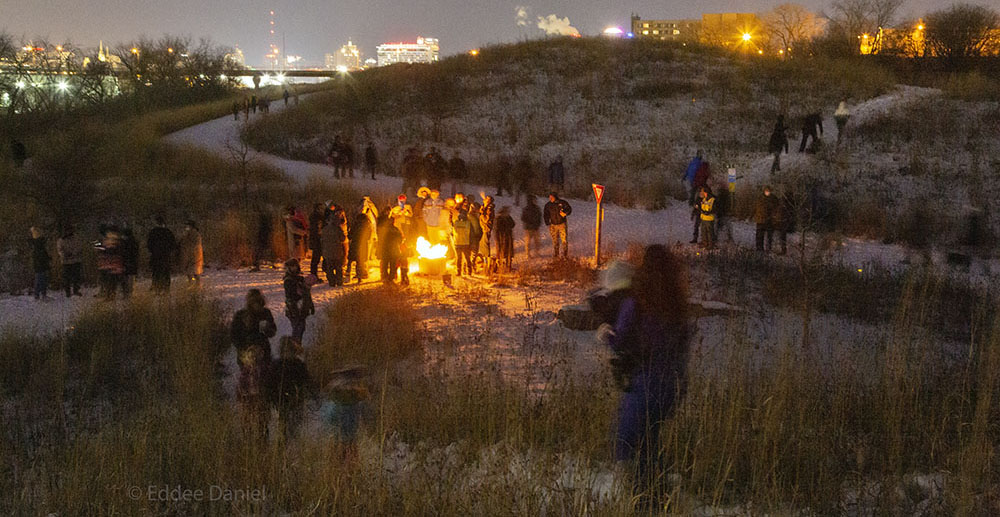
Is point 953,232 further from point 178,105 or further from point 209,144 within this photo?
point 178,105

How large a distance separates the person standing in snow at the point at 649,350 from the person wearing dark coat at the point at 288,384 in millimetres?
3220

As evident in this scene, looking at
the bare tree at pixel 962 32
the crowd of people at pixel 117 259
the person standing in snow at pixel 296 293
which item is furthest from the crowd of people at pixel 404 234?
the bare tree at pixel 962 32

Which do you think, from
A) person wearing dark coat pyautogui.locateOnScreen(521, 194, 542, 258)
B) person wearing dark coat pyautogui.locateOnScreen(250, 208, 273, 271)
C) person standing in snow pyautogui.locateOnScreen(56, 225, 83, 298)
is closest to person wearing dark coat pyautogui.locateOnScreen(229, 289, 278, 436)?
person standing in snow pyautogui.locateOnScreen(56, 225, 83, 298)

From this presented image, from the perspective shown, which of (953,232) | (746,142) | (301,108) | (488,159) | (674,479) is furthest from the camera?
(301,108)

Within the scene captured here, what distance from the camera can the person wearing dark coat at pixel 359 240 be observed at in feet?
48.3

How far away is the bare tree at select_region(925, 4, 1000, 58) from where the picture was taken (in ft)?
168

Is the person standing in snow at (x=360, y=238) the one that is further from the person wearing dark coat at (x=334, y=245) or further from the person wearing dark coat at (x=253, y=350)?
the person wearing dark coat at (x=253, y=350)

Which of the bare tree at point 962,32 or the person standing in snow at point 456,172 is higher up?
the bare tree at point 962,32

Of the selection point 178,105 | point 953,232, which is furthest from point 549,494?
point 178,105

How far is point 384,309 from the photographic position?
Result: 1214 cm

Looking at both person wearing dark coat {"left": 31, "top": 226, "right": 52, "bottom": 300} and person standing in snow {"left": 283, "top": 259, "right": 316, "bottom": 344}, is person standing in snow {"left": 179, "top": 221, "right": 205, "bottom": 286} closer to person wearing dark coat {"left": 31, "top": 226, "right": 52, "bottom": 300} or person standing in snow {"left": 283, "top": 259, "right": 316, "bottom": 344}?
person wearing dark coat {"left": 31, "top": 226, "right": 52, "bottom": 300}

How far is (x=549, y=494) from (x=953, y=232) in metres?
19.8

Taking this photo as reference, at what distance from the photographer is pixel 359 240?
14.9 meters

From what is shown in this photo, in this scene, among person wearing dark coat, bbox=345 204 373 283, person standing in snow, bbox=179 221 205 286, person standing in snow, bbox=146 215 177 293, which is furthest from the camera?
person wearing dark coat, bbox=345 204 373 283
